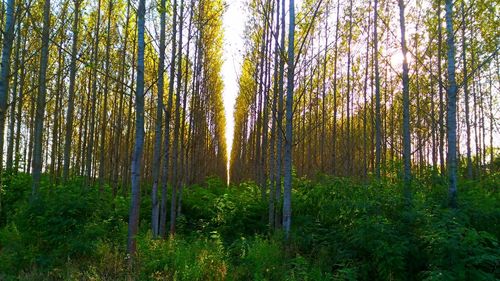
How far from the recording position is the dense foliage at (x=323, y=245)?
4781 mm

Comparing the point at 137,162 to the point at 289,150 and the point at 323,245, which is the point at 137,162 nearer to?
the point at 289,150

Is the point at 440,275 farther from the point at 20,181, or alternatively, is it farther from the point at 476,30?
the point at 476,30

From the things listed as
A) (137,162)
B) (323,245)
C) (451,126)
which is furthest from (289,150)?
(451,126)

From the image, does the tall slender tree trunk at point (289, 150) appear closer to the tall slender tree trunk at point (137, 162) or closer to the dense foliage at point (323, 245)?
the dense foliage at point (323, 245)

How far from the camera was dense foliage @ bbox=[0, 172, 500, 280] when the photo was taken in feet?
15.7

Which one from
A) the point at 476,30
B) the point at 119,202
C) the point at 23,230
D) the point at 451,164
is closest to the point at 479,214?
the point at 451,164

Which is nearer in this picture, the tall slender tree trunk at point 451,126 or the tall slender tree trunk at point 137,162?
the tall slender tree trunk at point 137,162

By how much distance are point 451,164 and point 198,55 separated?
7253mm

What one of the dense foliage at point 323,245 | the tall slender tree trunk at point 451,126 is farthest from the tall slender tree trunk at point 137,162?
the tall slender tree trunk at point 451,126

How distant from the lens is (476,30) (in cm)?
1383

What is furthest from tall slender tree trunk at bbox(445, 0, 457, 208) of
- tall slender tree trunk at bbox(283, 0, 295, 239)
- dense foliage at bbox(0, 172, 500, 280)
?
tall slender tree trunk at bbox(283, 0, 295, 239)

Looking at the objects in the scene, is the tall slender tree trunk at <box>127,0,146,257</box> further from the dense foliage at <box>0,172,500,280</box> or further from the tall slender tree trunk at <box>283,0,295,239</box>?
the tall slender tree trunk at <box>283,0,295,239</box>

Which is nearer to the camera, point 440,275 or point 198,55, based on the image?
point 440,275

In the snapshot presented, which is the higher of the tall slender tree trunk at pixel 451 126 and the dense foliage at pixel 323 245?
the tall slender tree trunk at pixel 451 126
